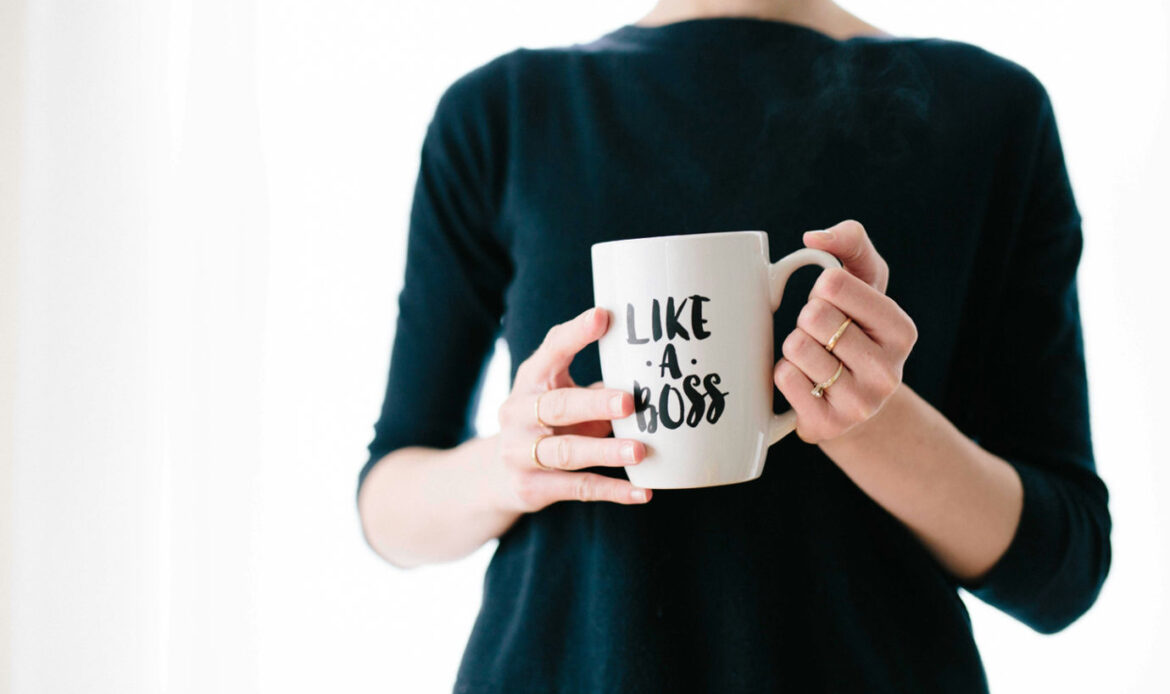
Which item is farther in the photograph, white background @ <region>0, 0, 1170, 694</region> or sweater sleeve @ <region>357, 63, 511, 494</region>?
white background @ <region>0, 0, 1170, 694</region>

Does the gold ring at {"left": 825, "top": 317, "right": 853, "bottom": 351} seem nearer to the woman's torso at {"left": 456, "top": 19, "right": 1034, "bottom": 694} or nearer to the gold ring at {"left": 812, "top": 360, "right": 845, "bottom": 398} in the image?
the gold ring at {"left": 812, "top": 360, "right": 845, "bottom": 398}

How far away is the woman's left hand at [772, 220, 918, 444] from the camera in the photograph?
1.60 ft

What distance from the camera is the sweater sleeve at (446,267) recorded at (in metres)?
0.77

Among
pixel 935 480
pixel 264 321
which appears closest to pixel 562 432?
pixel 935 480

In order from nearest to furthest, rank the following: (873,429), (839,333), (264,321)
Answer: (839,333)
(873,429)
(264,321)

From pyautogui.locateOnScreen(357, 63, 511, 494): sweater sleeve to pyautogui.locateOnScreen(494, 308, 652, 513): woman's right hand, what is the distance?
0.61ft

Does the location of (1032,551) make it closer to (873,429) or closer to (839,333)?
(873,429)

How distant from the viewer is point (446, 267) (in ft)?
2.55

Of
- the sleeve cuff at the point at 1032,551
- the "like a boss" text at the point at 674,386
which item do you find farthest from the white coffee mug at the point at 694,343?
the sleeve cuff at the point at 1032,551

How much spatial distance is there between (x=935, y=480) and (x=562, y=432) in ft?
0.92

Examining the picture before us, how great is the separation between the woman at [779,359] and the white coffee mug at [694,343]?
58 mm

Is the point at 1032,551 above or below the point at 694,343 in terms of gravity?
below

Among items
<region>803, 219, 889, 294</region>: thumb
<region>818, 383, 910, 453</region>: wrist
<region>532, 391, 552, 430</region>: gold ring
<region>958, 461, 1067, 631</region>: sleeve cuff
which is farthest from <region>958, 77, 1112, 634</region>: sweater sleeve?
<region>532, 391, 552, 430</region>: gold ring

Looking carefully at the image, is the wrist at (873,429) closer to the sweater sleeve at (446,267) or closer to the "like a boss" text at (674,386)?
the "like a boss" text at (674,386)
